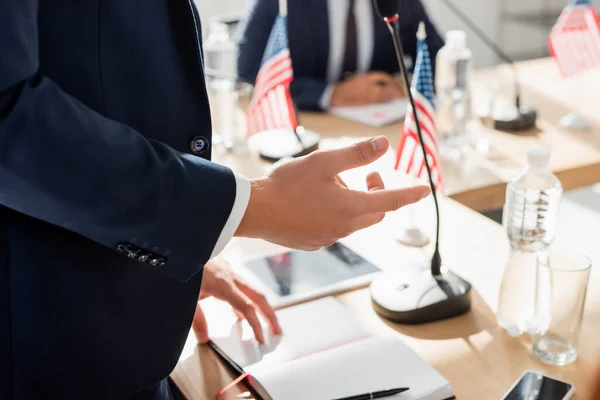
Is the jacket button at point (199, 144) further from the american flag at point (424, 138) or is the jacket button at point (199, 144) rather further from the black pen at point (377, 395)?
the american flag at point (424, 138)

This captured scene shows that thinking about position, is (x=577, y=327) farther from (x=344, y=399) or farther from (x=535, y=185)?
(x=344, y=399)

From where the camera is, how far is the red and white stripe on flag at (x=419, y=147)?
4.26 feet

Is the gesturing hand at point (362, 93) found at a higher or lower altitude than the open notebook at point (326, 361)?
lower

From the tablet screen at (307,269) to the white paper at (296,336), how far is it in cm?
7

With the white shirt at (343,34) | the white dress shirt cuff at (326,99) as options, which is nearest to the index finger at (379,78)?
the white dress shirt cuff at (326,99)

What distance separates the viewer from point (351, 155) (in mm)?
812

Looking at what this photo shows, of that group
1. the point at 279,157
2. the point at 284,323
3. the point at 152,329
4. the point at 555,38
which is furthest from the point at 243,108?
the point at 152,329

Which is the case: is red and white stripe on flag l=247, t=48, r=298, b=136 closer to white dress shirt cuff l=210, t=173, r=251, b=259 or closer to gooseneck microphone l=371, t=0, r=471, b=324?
gooseneck microphone l=371, t=0, r=471, b=324

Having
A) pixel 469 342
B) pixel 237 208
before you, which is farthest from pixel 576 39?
pixel 237 208

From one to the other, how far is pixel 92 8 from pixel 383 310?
58cm

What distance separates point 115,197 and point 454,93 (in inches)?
56.4

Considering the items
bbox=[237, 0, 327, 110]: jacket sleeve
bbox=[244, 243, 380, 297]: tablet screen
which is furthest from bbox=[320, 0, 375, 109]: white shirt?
bbox=[244, 243, 380, 297]: tablet screen

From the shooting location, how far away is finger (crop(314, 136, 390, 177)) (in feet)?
2.63

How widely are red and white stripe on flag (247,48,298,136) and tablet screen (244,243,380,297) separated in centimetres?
44
